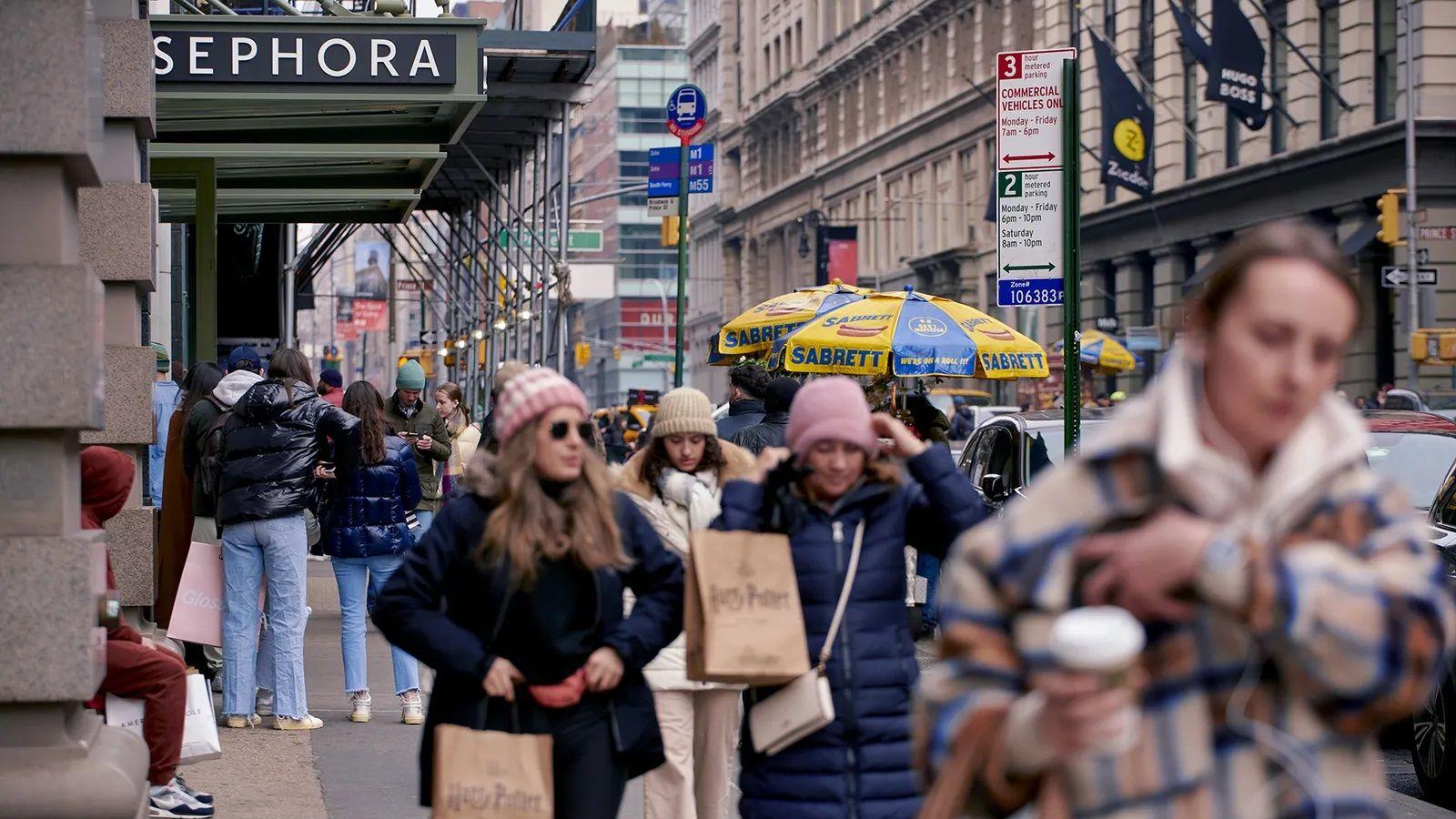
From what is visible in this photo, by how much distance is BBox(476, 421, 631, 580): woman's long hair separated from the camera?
5129 millimetres

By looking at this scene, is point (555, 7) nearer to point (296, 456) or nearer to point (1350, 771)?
point (296, 456)

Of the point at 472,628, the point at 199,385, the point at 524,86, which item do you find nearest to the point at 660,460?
the point at 472,628

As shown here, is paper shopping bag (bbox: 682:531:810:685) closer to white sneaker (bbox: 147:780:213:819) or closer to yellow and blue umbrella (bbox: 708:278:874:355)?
white sneaker (bbox: 147:780:213:819)

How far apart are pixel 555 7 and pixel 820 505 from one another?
106 meters

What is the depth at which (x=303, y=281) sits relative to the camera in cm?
4541

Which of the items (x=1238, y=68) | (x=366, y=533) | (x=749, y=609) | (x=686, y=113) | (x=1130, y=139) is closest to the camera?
(x=749, y=609)

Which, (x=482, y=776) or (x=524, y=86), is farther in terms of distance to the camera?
(x=524, y=86)

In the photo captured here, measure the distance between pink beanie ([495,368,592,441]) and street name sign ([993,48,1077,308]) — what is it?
27.5 feet

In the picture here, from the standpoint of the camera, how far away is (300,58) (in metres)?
12.8

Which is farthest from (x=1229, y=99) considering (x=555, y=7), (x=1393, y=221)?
(x=555, y=7)

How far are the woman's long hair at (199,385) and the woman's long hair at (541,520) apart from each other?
7014mm

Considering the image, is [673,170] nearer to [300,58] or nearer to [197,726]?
[300,58]

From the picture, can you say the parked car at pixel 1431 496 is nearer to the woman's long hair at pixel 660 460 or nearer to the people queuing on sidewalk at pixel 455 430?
the woman's long hair at pixel 660 460

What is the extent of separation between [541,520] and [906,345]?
1164 cm
